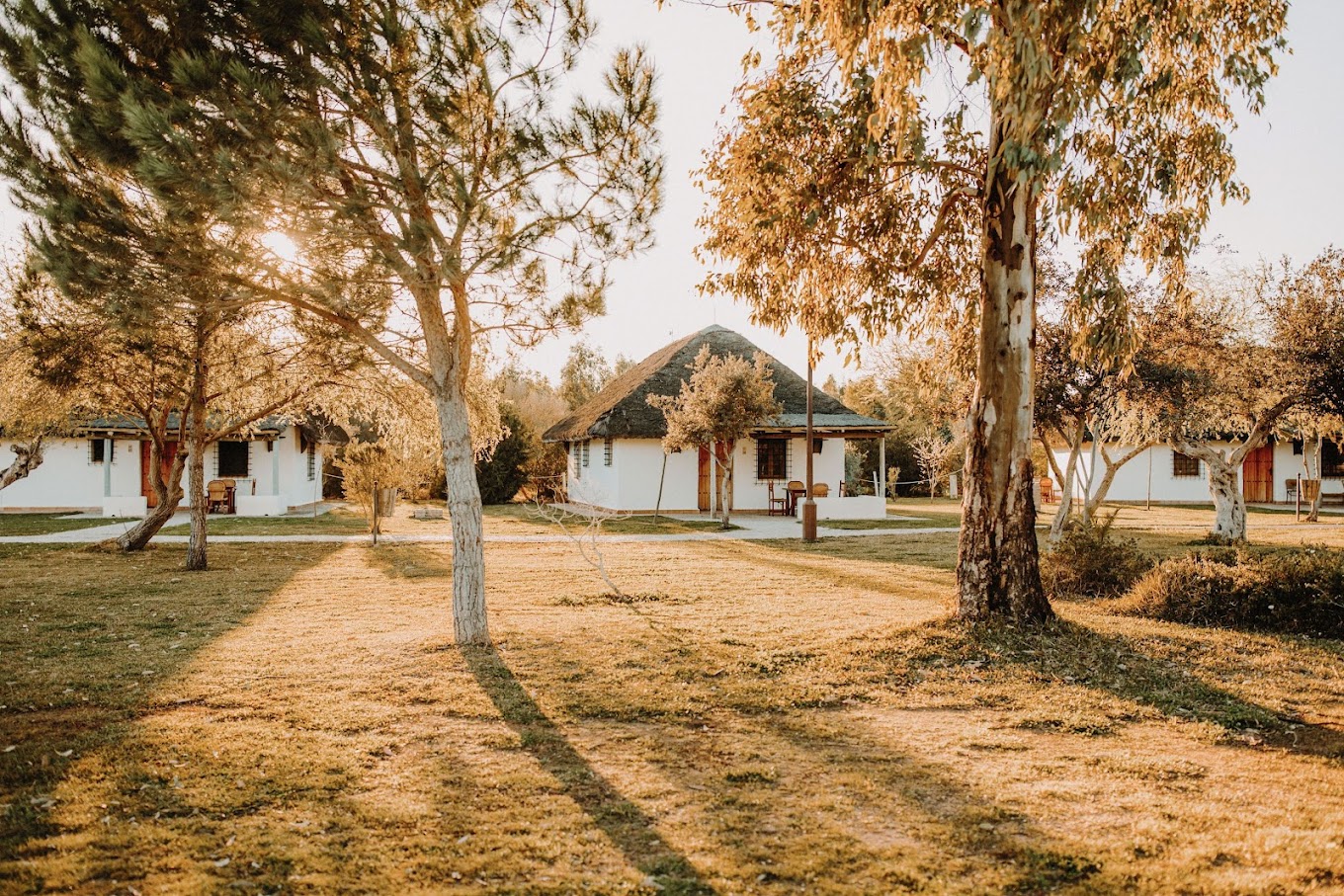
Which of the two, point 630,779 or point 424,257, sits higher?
point 424,257

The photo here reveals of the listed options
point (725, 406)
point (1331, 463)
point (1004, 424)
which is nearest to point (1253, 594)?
point (1004, 424)

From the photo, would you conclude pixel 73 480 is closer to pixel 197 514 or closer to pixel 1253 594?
pixel 197 514

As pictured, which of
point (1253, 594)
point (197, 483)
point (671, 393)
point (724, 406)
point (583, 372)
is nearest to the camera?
point (1253, 594)

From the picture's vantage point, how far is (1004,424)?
25.8 ft

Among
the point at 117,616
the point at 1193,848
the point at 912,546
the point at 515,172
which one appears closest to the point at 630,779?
the point at 1193,848

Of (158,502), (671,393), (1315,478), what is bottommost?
(158,502)

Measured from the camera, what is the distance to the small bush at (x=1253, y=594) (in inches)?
335

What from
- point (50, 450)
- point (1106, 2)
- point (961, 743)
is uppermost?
point (1106, 2)

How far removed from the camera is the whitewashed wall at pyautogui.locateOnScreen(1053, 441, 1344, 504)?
3316 cm

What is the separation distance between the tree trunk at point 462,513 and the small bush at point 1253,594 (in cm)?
696

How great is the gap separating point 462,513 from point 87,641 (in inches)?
154

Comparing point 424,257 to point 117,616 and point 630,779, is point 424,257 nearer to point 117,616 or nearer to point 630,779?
point 630,779

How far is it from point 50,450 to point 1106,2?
30.1 metres

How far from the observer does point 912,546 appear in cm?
1680
